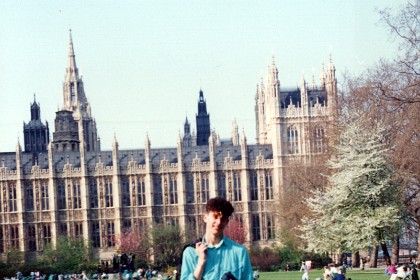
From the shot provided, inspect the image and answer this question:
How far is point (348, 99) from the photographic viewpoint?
65.4m

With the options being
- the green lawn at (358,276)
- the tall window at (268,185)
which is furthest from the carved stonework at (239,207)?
the green lawn at (358,276)

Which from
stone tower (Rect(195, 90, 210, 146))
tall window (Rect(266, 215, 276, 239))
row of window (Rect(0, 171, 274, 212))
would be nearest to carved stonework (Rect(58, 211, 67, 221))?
row of window (Rect(0, 171, 274, 212))

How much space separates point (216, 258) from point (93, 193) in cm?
9222

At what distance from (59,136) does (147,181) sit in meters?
14.4

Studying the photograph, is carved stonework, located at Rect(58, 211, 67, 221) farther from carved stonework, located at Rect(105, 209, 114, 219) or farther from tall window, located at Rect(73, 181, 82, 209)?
carved stonework, located at Rect(105, 209, 114, 219)

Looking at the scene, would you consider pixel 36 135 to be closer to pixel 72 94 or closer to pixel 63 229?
pixel 72 94

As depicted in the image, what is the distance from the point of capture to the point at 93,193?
3979 inches

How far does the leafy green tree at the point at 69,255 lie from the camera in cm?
8238

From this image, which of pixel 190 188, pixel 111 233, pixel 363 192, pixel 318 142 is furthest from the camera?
pixel 190 188

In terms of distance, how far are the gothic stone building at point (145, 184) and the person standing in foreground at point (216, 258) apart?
88.6 metres

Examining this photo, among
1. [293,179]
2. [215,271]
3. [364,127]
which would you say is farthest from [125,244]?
[215,271]

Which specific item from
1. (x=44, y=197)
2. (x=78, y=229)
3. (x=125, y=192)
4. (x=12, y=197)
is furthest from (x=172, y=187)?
(x=12, y=197)

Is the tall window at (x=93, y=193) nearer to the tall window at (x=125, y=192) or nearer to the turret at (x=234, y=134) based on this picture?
the tall window at (x=125, y=192)

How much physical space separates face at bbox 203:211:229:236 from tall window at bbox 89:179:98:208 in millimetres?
91679
